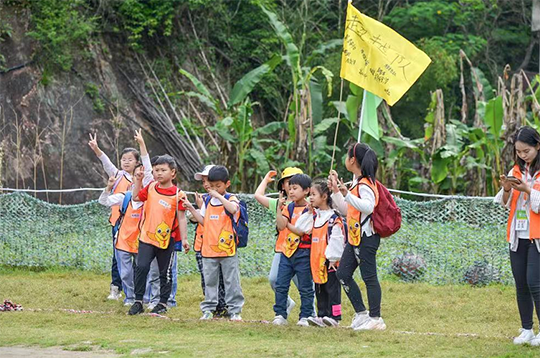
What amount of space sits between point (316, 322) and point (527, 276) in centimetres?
196

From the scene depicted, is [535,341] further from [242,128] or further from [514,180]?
[242,128]

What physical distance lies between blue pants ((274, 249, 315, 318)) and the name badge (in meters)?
2.02

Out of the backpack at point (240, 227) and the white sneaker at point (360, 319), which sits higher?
the backpack at point (240, 227)

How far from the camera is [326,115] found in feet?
65.6

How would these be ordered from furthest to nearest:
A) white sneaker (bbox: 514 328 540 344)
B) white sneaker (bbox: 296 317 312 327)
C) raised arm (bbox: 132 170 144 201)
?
raised arm (bbox: 132 170 144 201) → white sneaker (bbox: 296 317 312 327) → white sneaker (bbox: 514 328 540 344)

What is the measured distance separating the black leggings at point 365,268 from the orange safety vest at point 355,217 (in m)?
0.05

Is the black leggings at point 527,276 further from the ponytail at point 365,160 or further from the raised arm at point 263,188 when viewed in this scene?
the raised arm at point 263,188

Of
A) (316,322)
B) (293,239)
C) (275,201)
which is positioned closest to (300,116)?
(275,201)

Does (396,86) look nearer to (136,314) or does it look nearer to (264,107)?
(136,314)

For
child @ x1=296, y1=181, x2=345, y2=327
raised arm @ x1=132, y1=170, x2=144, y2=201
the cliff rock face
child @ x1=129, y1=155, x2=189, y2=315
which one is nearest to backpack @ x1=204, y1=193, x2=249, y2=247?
child @ x1=129, y1=155, x2=189, y2=315

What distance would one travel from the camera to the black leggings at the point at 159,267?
8414mm

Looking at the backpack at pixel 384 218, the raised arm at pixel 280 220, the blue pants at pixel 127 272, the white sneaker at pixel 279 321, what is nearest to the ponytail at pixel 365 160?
the backpack at pixel 384 218

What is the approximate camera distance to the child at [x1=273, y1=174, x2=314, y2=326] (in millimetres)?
8000

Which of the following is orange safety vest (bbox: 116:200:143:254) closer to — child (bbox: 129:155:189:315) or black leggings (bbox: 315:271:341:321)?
child (bbox: 129:155:189:315)
